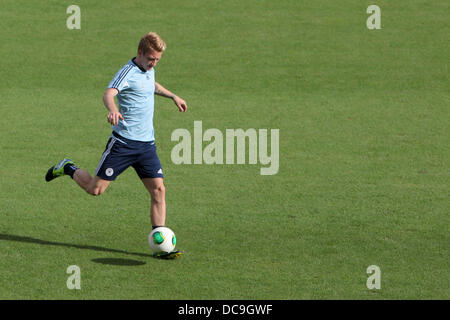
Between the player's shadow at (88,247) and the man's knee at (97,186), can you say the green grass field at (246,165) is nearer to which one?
the player's shadow at (88,247)

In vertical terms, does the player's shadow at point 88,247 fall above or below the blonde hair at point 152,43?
below

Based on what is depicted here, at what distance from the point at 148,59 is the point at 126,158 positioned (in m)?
1.05

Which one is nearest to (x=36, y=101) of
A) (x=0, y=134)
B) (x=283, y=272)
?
(x=0, y=134)

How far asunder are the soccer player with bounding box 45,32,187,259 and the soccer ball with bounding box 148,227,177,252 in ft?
0.28

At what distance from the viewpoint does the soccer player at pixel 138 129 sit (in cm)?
750

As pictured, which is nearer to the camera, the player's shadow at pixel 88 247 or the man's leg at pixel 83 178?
the player's shadow at pixel 88 247

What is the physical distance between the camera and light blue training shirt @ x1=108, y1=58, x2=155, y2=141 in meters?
7.57

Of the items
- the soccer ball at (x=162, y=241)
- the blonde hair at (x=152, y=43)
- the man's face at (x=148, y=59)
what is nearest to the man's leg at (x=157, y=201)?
the soccer ball at (x=162, y=241)

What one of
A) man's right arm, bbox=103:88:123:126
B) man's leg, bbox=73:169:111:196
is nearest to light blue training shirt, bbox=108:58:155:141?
man's right arm, bbox=103:88:123:126

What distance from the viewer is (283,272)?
24.1 ft

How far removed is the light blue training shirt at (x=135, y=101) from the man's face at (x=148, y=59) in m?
0.06

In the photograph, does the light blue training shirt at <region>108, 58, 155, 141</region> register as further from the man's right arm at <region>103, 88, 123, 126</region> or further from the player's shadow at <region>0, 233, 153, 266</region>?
the player's shadow at <region>0, 233, 153, 266</region>

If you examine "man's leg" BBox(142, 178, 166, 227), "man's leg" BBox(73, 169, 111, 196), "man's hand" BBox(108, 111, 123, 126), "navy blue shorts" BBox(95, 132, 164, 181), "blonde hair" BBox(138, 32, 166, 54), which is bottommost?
"man's leg" BBox(142, 178, 166, 227)
